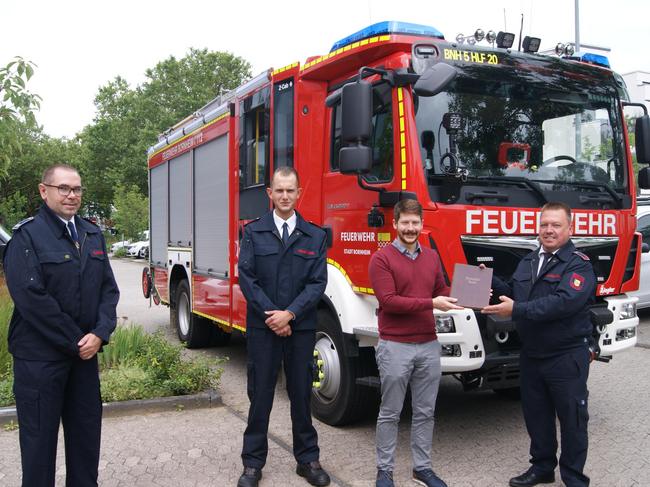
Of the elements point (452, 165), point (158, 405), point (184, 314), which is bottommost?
point (158, 405)

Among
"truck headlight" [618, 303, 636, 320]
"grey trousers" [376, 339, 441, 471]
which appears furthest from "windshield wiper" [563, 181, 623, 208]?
"grey trousers" [376, 339, 441, 471]

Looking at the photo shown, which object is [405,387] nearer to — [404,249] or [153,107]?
[404,249]

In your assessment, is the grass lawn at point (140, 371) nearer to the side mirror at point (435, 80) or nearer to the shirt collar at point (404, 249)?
the shirt collar at point (404, 249)

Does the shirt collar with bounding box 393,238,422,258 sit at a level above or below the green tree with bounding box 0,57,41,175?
below

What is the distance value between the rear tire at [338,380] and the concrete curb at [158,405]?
1072 millimetres

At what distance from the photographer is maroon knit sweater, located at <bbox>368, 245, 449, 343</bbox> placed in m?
3.83

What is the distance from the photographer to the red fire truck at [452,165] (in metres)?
4.40

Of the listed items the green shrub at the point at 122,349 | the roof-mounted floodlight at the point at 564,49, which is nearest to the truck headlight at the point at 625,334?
the roof-mounted floodlight at the point at 564,49

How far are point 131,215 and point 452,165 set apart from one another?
107ft

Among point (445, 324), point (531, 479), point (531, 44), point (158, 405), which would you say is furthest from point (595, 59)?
point (158, 405)

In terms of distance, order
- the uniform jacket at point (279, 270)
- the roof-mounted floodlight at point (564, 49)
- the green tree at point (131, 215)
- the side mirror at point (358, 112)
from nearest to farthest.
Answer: the uniform jacket at point (279, 270) < the side mirror at point (358, 112) < the roof-mounted floodlight at point (564, 49) < the green tree at point (131, 215)

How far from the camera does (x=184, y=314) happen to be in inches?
351

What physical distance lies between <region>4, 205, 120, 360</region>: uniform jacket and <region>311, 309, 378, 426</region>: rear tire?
208 cm

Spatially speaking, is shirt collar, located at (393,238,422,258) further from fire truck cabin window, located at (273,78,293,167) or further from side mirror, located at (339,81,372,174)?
fire truck cabin window, located at (273,78,293,167)
